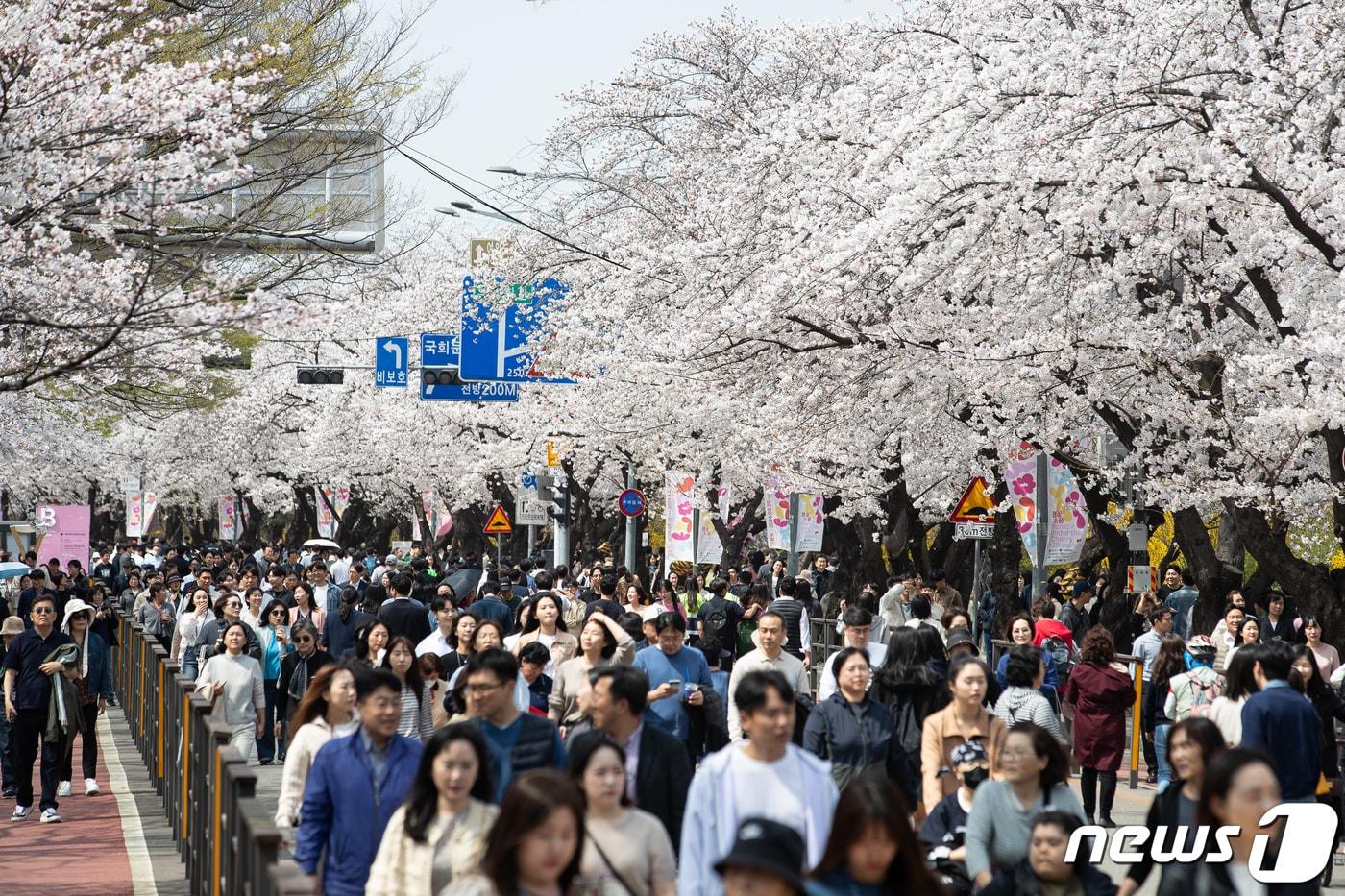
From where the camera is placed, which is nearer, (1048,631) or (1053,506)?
(1048,631)

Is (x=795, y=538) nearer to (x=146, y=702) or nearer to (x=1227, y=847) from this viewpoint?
(x=146, y=702)

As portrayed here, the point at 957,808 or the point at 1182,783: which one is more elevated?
the point at 1182,783

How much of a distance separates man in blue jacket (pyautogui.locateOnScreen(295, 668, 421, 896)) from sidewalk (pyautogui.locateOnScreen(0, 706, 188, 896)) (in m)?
4.17

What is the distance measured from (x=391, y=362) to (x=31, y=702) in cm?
1636

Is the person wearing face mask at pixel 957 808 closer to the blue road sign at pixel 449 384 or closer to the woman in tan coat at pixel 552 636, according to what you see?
the woman in tan coat at pixel 552 636

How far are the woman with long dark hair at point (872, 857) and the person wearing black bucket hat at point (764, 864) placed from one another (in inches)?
17.8

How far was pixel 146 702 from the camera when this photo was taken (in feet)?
52.8

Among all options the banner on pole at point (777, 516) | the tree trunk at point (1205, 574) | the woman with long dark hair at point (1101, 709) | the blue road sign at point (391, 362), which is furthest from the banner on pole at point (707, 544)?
the woman with long dark hair at point (1101, 709)

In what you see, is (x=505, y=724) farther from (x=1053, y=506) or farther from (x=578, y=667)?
(x=1053, y=506)

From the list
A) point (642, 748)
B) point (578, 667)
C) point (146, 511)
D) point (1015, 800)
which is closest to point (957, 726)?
point (1015, 800)

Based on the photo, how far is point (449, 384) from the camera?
90.3 feet

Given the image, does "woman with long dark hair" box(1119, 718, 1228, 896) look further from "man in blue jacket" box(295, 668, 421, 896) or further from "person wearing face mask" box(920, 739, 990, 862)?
"man in blue jacket" box(295, 668, 421, 896)

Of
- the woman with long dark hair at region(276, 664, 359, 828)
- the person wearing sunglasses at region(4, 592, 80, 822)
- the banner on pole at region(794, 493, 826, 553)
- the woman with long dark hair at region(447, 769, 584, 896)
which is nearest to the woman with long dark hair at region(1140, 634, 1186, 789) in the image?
the woman with long dark hair at region(276, 664, 359, 828)

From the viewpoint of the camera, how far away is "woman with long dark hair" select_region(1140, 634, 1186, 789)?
13.2 meters
